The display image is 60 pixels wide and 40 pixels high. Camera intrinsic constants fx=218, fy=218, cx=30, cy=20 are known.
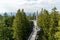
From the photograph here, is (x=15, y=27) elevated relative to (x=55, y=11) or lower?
lower

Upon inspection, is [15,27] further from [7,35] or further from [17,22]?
[7,35]

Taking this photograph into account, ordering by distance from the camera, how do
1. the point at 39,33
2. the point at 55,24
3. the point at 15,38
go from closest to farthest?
the point at 55,24, the point at 15,38, the point at 39,33

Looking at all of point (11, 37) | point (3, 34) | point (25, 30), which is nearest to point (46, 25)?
point (25, 30)

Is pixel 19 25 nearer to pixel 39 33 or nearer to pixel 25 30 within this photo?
pixel 25 30

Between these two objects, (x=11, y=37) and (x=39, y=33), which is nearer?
(x=11, y=37)

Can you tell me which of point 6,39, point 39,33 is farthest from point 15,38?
point 39,33

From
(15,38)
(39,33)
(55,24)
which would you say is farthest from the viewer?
(39,33)

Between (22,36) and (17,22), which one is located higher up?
(17,22)

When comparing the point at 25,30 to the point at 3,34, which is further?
the point at 25,30

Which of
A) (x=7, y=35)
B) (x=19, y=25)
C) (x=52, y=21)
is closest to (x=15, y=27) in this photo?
(x=19, y=25)
